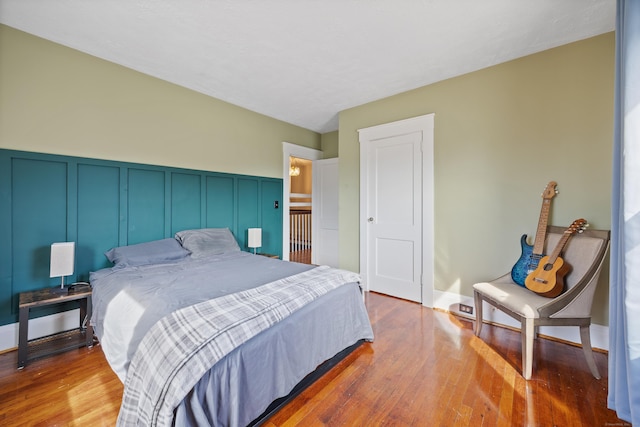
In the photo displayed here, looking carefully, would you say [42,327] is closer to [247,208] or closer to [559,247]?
[247,208]

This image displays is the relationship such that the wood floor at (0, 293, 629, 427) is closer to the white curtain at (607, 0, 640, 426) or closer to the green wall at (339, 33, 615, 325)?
the white curtain at (607, 0, 640, 426)

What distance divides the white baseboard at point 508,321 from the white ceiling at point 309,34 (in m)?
2.45

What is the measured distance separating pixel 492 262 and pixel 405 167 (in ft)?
4.64

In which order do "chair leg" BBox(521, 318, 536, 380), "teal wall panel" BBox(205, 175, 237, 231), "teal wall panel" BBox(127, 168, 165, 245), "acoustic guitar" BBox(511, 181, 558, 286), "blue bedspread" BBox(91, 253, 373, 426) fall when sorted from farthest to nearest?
"teal wall panel" BBox(205, 175, 237, 231)
"teal wall panel" BBox(127, 168, 165, 245)
"acoustic guitar" BBox(511, 181, 558, 286)
"chair leg" BBox(521, 318, 536, 380)
"blue bedspread" BBox(91, 253, 373, 426)

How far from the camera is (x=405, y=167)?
10.8ft

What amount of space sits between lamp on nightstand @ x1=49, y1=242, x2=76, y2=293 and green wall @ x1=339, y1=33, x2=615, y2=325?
3.54 metres

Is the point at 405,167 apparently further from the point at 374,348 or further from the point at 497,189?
the point at 374,348

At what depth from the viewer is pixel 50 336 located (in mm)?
2287

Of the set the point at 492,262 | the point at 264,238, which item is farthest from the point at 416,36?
the point at 264,238

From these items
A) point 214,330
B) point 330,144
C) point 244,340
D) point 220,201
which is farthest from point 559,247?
point 330,144

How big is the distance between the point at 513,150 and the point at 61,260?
4.14 m

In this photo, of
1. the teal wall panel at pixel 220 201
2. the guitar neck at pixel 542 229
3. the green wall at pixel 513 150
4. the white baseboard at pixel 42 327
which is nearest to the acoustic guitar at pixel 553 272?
the guitar neck at pixel 542 229

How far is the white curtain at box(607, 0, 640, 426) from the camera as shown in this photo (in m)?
1.08

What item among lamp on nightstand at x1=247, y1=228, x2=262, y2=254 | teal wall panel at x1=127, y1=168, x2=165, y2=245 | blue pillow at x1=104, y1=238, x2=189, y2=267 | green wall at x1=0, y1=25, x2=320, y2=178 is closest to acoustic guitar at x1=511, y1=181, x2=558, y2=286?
lamp on nightstand at x1=247, y1=228, x2=262, y2=254
